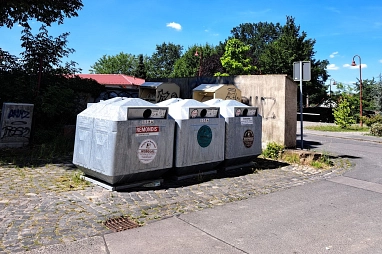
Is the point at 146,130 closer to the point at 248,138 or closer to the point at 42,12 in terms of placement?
the point at 248,138

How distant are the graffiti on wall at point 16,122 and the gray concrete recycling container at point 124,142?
4553 millimetres

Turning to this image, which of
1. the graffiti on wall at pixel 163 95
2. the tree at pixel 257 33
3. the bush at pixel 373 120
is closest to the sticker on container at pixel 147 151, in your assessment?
the graffiti on wall at pixel 163 95

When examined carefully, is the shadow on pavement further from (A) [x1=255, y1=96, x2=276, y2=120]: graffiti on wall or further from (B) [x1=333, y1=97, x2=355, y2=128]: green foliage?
(B) [x1=333, y1=97, x2=355, y2=128]: green foliage

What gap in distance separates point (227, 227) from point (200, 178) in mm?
2266

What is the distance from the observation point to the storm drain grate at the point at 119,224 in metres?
3.82

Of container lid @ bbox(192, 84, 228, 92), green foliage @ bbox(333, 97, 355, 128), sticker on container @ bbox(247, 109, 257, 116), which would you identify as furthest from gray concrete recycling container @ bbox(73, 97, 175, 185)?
green foliage @ bbox(333, 97, 355, 128)

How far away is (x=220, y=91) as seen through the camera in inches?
406

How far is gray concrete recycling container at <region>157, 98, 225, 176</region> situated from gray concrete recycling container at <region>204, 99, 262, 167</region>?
246 millimetres

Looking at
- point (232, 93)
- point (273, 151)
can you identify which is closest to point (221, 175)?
point (273, 151)

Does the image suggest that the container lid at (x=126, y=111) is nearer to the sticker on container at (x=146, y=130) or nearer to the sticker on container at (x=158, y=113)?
the sticker on container at (x=158, y=113)

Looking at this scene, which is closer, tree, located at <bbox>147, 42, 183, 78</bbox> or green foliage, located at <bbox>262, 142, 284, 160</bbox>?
green foliage, located at <bbox>262, 142, 284, 160</bbox>

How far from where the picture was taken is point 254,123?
7316 millimetres

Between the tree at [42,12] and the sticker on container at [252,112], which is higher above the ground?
the tree at [42,12]

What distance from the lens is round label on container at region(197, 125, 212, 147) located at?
20.3 ft
